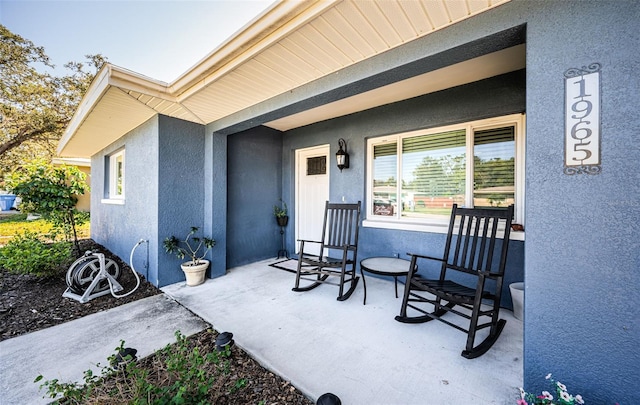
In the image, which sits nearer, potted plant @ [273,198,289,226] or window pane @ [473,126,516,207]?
window pane @ [473,126,516,207]

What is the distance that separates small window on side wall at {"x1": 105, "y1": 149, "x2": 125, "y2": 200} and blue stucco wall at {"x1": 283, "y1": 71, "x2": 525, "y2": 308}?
3776 mm

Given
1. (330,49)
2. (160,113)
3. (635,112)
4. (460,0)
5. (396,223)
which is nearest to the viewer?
(635,112)

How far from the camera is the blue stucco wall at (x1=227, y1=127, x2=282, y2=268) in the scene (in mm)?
4523

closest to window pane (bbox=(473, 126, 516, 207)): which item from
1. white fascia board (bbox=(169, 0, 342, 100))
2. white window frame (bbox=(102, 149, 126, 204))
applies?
white fascia board (bbox=(169, 0, 342, 100))

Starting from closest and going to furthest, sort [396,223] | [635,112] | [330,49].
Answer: [635,112] → [330,49] → [396,223]

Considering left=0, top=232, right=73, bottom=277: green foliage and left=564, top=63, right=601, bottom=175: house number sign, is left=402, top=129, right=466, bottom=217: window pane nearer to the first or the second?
left=564, top=63, right=601, bottom=175: house number sign

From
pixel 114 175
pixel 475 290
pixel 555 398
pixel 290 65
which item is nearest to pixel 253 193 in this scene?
pixel 290 65

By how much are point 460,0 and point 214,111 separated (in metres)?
3.08

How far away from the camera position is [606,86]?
1299 mm

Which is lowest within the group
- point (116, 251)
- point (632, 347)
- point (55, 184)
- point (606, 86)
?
point (116, 251)

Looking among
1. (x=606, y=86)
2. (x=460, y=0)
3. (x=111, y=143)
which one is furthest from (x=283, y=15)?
(x=111, y=143)

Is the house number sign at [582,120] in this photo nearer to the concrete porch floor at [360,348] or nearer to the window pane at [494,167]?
the concrete porch floor at [360,348]

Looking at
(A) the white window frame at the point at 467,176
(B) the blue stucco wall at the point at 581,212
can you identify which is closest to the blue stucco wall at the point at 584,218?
(B) the blue stucco wall at the point at 581,212

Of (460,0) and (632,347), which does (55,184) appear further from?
(632,347)
